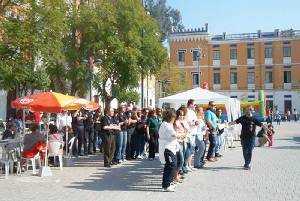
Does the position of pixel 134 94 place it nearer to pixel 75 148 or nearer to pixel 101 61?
pixel 101 61

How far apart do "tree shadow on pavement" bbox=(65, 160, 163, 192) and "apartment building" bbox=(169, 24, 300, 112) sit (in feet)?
182

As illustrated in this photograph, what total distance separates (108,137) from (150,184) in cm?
363

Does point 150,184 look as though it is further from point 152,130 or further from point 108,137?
point 152,130

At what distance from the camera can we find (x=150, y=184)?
1166 cm

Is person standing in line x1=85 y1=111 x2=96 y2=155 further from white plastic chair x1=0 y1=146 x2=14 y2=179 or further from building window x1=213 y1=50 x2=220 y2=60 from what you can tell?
building window x1=213 y1=50 x2=220 y2=60

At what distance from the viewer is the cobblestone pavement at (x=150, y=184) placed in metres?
10.1

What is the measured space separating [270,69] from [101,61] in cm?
4936

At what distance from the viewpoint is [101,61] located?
26406 mm

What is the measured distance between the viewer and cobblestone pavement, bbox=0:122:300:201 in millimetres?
10094

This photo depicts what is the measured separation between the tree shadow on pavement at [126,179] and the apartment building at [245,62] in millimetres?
55524

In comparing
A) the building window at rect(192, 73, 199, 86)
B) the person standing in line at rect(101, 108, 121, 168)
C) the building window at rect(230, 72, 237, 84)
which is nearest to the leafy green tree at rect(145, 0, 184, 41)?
the building window at rect(192, 73, 199, 86)

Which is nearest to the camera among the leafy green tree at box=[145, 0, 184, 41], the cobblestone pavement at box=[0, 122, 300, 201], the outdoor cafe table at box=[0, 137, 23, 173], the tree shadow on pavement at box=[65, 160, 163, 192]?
the cobblestone pavement at box=[0, 122, 300, 201]

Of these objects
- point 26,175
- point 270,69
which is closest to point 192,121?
point 26,175

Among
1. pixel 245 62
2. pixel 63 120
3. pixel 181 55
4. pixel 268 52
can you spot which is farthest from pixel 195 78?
pixel 63 120
